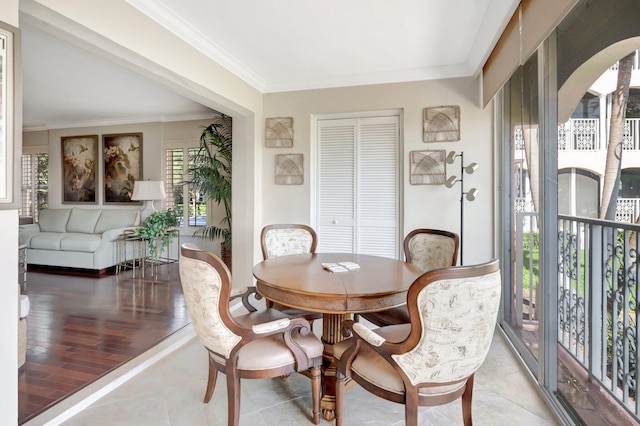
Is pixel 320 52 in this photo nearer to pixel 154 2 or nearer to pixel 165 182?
pixel 154 2

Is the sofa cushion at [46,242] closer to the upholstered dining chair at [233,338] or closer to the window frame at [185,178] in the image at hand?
the window frame at [185,178]

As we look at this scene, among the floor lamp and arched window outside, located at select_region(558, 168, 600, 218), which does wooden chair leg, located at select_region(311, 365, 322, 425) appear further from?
the floor lamp

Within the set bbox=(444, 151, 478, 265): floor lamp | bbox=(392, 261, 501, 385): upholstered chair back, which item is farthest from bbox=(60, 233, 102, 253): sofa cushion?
bbox=(392, 261, 501, 385): upholstered chair back

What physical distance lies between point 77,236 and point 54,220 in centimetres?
104

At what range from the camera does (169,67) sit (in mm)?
2582

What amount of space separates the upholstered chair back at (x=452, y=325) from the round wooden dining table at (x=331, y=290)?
36cm

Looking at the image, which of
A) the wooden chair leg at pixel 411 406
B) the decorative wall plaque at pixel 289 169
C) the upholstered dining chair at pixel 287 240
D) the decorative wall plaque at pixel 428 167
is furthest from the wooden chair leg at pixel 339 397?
the decorative wall plaque at pixel 289 169

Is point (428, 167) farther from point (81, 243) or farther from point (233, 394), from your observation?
point (81, 243)

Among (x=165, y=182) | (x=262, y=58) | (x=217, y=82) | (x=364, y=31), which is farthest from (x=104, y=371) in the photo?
(x=165, y=182)

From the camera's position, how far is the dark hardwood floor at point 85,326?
7.18 feet

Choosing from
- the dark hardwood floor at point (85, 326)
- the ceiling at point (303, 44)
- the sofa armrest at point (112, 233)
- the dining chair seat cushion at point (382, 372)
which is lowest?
the dark hardwood floor at point (85, 326)

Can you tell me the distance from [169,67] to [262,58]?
104 centimetres

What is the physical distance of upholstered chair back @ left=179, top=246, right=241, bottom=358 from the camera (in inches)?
61.3

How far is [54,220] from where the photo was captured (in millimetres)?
5883
